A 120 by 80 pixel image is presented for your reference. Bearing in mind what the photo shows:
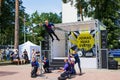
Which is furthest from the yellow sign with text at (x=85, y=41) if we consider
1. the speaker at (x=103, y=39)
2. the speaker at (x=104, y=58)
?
the speaker at (x=104, y=58)

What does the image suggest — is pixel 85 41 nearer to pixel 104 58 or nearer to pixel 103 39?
pixel 103 39

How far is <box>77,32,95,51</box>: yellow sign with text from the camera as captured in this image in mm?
26281

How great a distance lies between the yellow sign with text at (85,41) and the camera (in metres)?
26.3

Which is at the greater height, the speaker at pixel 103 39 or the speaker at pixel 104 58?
the speaker at pixel 103 39

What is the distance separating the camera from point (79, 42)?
88.4ft

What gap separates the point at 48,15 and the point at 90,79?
83.5 meters

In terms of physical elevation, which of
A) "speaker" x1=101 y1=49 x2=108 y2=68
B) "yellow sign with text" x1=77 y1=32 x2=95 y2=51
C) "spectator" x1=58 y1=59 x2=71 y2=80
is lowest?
"spectator" x1=58 y1=59 x2=71 y2=80

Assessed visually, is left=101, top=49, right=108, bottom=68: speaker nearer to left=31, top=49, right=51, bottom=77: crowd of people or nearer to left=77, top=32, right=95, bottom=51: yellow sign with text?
left=77, top=32, right=95, bottom=51: yellow sign with text

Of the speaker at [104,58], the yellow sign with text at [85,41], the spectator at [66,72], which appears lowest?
the spectator at [66,72]

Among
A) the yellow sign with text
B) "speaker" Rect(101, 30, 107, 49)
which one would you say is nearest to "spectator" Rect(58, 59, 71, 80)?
"speaker" Rect(101, 30, 107, 49)

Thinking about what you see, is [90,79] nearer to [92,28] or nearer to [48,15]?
[92,28]

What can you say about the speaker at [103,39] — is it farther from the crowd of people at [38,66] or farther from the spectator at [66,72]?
the spectator at [66,72]

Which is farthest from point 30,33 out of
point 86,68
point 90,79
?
point 90,79

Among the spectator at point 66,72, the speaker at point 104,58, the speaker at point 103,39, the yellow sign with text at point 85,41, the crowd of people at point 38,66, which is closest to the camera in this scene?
the spectator at point 66,72
